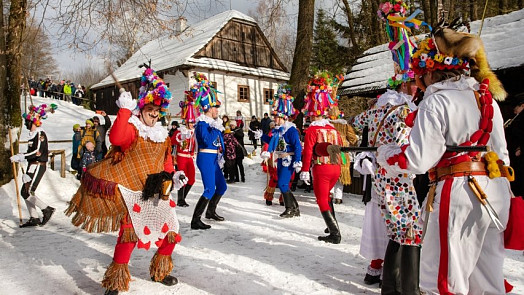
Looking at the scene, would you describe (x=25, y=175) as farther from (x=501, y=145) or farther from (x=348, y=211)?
(x=501, y=145)

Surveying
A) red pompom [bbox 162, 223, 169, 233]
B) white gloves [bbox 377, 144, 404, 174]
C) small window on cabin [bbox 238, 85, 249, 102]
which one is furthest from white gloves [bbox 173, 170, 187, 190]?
small window on cabin [bbox 238, 85, 249, 102]

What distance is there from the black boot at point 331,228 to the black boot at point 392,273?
194cm

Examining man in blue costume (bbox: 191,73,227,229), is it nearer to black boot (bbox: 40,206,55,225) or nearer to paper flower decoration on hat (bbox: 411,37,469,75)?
black boot (bbox: 40,206,55,225)

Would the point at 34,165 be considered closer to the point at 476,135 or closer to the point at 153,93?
the point at 153,93

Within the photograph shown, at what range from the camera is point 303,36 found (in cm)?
1172

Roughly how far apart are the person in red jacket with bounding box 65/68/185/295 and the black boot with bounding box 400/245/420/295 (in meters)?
2.13

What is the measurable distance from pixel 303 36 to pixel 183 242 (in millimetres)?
8418

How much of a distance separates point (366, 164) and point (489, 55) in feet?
21.7

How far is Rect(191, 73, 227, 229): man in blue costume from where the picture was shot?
6.08 meters

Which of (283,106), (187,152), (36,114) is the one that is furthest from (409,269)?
(36,114)

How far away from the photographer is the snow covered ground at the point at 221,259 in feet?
12.3

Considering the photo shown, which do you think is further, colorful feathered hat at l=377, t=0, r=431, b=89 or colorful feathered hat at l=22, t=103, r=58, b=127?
colorful feathered hat at l=22, t=103, r=58, b=127

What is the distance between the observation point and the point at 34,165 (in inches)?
266

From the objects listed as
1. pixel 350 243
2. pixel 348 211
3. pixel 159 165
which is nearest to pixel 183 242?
pixel 159 165
